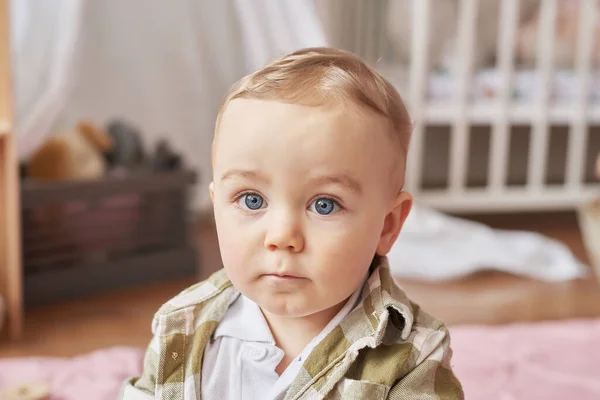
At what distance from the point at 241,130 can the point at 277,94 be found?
52 millimetres

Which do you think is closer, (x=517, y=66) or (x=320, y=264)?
(x=320, y=264)

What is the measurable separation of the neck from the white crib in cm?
140

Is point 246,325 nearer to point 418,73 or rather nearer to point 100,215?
point 100,215

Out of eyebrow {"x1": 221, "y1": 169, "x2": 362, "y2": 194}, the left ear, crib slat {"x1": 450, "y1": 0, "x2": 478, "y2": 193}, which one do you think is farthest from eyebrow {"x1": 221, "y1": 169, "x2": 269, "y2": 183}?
crib slat {"x1": 450, "y1": 0, "x2": 478, "y2": 193}

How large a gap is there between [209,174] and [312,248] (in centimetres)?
187

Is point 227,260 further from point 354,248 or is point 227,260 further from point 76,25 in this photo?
point 76,25

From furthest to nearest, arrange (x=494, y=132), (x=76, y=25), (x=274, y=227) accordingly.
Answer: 1. (x=494, y=132)
2. (x=76, y=25)
3. (x=274, y=227)

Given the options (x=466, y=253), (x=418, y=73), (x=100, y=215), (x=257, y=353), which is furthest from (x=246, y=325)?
(x=418, y=73)

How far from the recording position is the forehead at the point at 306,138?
2.66ft

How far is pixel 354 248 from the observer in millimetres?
834

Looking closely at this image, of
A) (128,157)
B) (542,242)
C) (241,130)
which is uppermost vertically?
(241,130)

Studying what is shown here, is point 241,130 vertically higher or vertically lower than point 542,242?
higher

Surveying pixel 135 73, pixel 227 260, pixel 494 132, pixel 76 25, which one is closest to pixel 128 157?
pixel 76 25

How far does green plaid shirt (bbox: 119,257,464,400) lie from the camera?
0.86 metres
